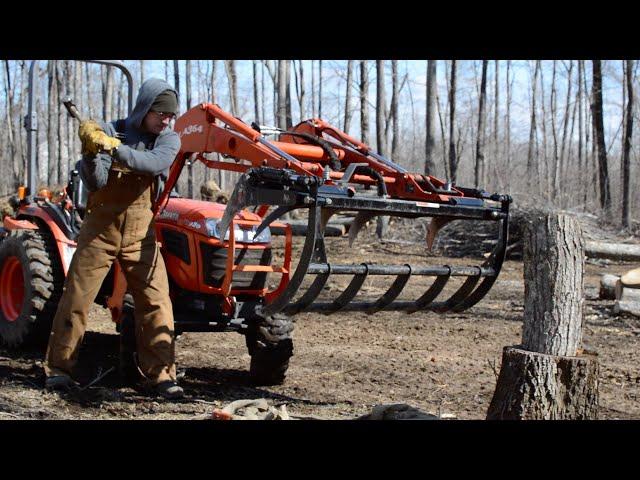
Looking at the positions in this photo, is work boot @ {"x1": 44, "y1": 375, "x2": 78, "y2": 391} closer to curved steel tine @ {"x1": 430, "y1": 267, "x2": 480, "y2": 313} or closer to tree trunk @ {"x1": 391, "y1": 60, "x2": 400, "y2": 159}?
curved steel tine @ {"x1": 430, "y1": 267, "x2": 480, "y2": 313}

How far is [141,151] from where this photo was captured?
5.02 m

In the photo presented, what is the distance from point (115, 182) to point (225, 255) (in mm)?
939

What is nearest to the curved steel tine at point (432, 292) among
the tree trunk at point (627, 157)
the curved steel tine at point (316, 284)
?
the curved steel tine at point (316, 284)

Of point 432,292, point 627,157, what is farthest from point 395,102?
point 432,292

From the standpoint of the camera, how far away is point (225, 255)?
18.1 feet

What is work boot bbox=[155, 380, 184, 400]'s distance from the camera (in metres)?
5.23

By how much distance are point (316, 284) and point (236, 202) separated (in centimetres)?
75

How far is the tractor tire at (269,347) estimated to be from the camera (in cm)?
562

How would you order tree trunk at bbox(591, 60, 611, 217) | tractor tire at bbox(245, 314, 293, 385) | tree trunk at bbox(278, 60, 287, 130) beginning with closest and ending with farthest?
tractor tire at bbox(245, 314, 293, 385) → tree trunk at bbox(591, 60, 611, 217) → tree trunk at bbox(278, 60, 287, 130)

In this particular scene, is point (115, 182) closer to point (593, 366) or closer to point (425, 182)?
point (425, 182)

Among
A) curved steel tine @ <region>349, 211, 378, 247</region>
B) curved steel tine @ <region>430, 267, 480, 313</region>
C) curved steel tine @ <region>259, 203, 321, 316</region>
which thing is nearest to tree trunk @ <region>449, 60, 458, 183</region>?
curved steel tine @ <region>430, 267, 480, 313</region>

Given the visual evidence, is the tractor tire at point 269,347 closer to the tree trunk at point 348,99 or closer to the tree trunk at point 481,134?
the tree trunk at point 481,134

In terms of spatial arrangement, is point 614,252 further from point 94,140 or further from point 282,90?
point 282,90

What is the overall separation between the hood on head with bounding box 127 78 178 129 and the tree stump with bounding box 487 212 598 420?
2611 millimetres
